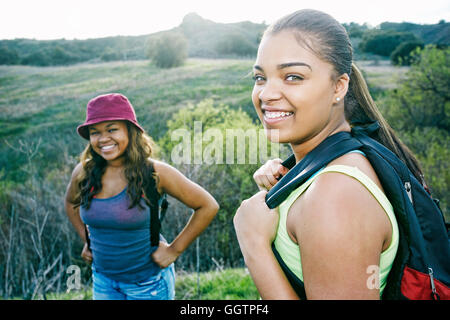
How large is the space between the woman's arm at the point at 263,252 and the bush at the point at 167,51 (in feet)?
115

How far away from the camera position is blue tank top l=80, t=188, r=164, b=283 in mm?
2268

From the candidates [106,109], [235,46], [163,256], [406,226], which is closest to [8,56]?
[235,46]

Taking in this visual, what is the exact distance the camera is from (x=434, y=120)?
13.5 m

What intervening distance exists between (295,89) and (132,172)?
165cm

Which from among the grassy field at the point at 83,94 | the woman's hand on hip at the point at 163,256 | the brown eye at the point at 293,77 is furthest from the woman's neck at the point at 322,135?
the grassy field at the point at 83,94

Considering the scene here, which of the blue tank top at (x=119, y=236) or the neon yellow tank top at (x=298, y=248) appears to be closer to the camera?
the neon yellow tank top at (x=298, y=248)

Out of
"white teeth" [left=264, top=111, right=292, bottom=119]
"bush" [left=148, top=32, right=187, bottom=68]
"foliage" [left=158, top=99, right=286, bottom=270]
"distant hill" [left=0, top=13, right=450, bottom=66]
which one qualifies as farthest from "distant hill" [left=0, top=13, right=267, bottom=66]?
"white teeth" [left=264, top=111, right=292, bottom=119]

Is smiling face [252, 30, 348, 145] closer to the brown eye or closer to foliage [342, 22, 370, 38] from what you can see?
the brown eye

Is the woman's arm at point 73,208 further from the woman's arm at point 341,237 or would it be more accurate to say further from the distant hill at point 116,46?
the distant hill at point 116,46

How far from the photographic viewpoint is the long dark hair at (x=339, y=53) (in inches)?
44.6

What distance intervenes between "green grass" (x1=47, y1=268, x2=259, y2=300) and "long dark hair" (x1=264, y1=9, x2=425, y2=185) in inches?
124

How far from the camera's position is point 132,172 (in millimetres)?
2412

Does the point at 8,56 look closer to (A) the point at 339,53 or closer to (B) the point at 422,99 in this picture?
(B) the point at 422,99

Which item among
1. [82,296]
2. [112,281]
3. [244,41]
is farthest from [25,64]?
[112,281]
